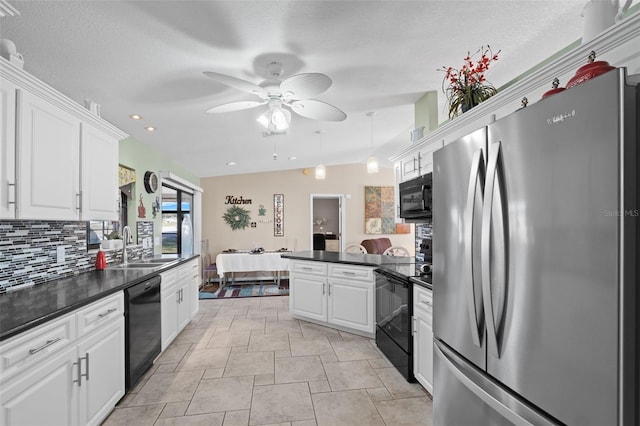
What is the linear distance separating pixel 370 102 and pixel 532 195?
107 inches

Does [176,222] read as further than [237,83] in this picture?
Yes

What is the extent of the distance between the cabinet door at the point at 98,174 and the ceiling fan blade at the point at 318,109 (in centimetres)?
158

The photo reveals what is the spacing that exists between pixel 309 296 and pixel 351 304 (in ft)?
2.16

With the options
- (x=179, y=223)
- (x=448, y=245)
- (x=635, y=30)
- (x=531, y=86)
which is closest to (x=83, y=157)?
(x=448, y=245)

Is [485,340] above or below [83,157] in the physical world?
below

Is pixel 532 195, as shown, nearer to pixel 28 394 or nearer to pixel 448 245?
pixel 448 245

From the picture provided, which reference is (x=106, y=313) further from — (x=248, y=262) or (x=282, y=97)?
(x=248, y=262)

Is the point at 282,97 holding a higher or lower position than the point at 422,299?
higher

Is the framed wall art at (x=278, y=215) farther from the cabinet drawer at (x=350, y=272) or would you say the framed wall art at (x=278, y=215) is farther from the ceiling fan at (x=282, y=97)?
the ceiling fan at (x=282, y=97)

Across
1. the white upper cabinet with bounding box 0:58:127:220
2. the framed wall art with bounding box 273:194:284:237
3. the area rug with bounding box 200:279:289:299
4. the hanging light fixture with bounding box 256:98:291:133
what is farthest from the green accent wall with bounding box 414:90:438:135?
the framed wall art with bounding box 273:194:284:237

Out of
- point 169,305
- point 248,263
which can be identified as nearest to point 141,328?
point 169,305

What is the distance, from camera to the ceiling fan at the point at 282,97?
2096mm

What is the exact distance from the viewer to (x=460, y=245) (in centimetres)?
136

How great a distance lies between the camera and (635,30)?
42.3 inches
